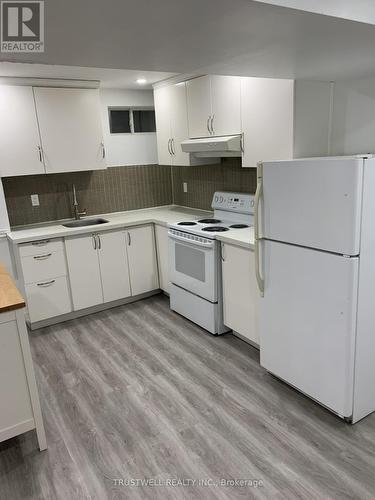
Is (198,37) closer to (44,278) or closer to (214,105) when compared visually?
(214,105)

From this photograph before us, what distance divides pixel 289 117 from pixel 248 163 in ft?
1.76

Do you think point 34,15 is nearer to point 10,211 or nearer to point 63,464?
point 63,464

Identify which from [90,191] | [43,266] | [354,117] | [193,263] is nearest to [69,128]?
[90,191]

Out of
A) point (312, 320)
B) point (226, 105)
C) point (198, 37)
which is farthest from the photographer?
point (226, 105)

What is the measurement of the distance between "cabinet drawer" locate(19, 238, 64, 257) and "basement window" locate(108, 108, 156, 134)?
1562 millimetres

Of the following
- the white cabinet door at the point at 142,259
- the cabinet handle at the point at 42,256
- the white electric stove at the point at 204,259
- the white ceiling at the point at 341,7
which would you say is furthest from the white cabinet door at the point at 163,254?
the white ceiling at the point at 341,7

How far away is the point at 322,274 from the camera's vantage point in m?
2.06

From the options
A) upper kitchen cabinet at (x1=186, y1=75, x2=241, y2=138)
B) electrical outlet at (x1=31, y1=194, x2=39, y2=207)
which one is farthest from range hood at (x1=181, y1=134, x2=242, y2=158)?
electrical outlet at (x1=31, y1=194, x2=39, y2=207)

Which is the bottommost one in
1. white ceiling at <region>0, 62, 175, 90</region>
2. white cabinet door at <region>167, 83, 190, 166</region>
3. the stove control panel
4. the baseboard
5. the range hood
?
the baseboard

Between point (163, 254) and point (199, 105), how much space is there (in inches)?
60.7

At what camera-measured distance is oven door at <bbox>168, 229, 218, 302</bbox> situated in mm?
3092

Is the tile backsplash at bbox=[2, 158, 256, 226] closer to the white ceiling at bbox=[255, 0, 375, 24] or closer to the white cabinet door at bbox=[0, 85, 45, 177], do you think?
the white cabinet door at bbox=[0, 85, 45, 177]

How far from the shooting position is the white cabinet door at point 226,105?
2961 mm

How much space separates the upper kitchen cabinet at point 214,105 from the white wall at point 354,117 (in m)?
0.75
